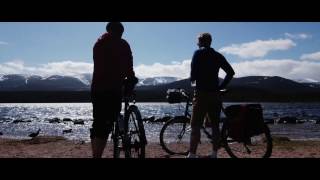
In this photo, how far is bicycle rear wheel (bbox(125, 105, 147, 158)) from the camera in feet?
19.0

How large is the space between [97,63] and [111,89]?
0.44 meters

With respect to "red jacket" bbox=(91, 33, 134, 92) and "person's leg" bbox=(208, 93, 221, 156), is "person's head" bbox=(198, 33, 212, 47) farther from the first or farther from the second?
"red jacket" bbox=(91, 33, 134, 92)

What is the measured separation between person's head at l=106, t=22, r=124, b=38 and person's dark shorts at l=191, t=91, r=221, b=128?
7.94 feet

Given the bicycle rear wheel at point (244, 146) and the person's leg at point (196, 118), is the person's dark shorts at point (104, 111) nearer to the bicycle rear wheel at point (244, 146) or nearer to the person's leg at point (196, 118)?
the person's leg at point (196, 118)

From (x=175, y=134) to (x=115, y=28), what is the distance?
491 centimetres

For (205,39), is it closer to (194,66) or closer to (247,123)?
(194,66)

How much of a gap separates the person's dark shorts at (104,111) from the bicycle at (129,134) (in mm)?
109

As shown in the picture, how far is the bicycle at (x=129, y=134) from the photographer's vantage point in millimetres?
5816
